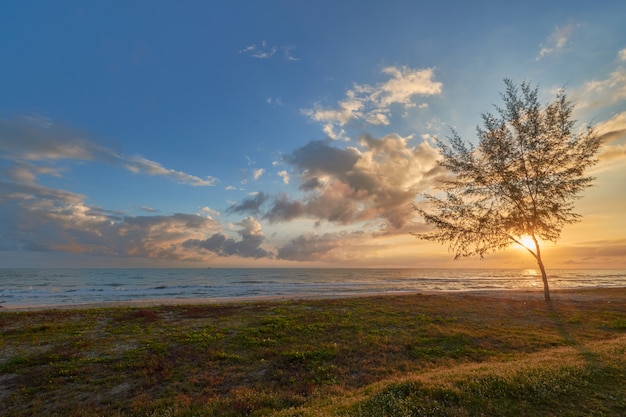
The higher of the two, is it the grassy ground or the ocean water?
the grassy ground

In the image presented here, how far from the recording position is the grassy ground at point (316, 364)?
7477 millimetres

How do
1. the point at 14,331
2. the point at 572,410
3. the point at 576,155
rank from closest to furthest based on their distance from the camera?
the point at 572,410
the point at 14,331
the point at 576,155

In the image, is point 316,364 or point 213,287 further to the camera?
point 213,287

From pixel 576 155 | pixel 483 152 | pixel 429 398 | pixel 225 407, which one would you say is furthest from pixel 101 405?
pixel 576 155

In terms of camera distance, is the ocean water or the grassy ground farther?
the ocean water

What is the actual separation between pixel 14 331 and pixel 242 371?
15.2 m

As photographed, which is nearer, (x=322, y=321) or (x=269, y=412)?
(x=269, y=412)

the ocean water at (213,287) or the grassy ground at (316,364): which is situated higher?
the grassy ground at (316,364)

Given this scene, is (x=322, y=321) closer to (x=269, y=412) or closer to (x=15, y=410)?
(x=269, y=412)

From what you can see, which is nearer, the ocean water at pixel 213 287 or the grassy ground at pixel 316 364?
the grassy ground at pixel 316 364

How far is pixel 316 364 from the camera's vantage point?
11562mm

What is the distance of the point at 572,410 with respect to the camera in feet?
22.2

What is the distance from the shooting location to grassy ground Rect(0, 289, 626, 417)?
748 centimetres

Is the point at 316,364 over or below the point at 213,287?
over
